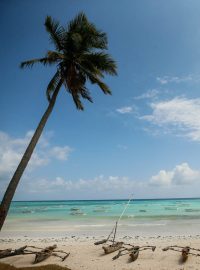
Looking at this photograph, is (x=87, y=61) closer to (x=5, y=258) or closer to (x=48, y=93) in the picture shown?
(x=48, y=93)

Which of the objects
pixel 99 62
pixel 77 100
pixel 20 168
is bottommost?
pixel 20 168

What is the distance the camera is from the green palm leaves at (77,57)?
40.6 ft

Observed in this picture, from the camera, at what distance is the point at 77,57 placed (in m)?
12.5

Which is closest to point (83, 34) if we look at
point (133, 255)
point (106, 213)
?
point (133, 255)

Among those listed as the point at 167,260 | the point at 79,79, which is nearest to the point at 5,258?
the point at 167,260

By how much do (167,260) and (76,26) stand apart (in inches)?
441

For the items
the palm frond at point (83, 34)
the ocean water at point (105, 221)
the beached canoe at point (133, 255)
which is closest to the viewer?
the beached canoe at point (133, 255)

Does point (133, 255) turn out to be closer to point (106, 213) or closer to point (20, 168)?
point (20, 168)

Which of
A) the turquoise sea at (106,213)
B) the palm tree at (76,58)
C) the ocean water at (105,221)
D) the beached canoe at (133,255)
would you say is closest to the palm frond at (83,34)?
the palm tree at (76,58)

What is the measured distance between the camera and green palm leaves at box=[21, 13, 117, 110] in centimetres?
1238

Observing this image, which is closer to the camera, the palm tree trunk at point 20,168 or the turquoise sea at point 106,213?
the palm tree trunk at point 20,168

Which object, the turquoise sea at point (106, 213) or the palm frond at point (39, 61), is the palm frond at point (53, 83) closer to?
the palm frond at point (39, 61)

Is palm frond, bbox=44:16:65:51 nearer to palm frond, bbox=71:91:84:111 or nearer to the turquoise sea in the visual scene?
palm frond, bbox=71:91:84:111

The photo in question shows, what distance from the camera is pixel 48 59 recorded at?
12.6 m
